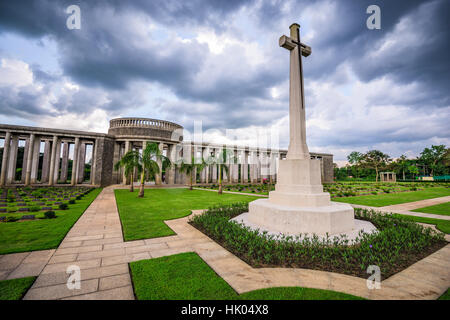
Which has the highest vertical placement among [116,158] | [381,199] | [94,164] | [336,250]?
[116,158]

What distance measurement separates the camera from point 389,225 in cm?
820

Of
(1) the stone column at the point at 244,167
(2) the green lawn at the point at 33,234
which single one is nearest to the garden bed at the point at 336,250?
(2) the green lawn at the point at 33,234

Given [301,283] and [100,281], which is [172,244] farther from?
[301,283]

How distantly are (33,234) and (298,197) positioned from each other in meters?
10.6

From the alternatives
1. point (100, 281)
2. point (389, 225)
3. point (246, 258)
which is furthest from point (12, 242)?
point (389, 225)

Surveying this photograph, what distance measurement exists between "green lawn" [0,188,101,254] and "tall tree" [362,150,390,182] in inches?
3701

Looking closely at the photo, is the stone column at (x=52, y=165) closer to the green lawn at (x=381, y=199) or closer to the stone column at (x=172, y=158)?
the stone column at (x=172, y=158)

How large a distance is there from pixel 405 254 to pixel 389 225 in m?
3.20

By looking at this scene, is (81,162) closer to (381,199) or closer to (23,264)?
(23,264)

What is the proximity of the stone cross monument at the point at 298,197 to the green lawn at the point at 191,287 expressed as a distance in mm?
3441

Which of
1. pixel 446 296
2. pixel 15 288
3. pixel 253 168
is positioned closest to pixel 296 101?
pixel 446 296

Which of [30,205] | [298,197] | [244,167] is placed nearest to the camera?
[298,197]

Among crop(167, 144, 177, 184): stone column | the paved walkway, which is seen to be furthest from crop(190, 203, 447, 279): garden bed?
crop(167, 144, 177, 184): stone column

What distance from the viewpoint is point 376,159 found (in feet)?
252
